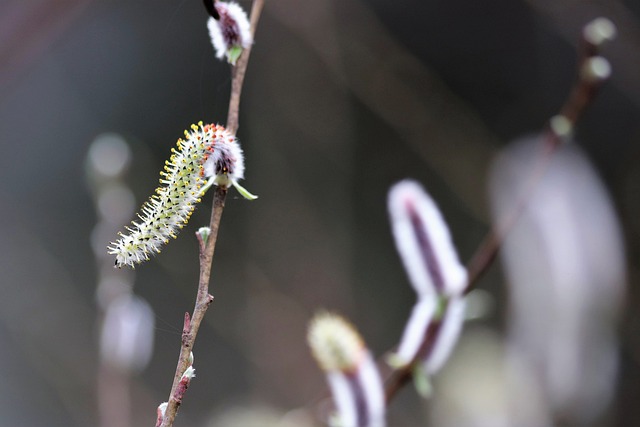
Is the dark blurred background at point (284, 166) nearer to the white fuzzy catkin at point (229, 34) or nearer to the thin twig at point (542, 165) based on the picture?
the thin twig at point (542, 165)

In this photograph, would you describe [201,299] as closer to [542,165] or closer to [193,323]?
[193,323]

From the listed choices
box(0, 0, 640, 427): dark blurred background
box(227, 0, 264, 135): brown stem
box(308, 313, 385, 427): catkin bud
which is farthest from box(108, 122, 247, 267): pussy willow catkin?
box(0, 0, 640, 427): dark blurred background

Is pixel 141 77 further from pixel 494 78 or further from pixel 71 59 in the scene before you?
pixel 494 78

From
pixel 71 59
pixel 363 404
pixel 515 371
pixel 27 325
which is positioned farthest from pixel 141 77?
pixel 363 404

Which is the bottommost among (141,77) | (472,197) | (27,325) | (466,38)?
(27,325)

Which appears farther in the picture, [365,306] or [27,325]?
[365,306]

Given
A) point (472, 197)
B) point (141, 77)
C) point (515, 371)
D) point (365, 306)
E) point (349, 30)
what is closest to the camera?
point (515, 371)

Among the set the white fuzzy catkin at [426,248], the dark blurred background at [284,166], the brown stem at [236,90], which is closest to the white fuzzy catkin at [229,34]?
the brown stem at [236,90]

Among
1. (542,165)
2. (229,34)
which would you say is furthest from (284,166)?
(229,34)
